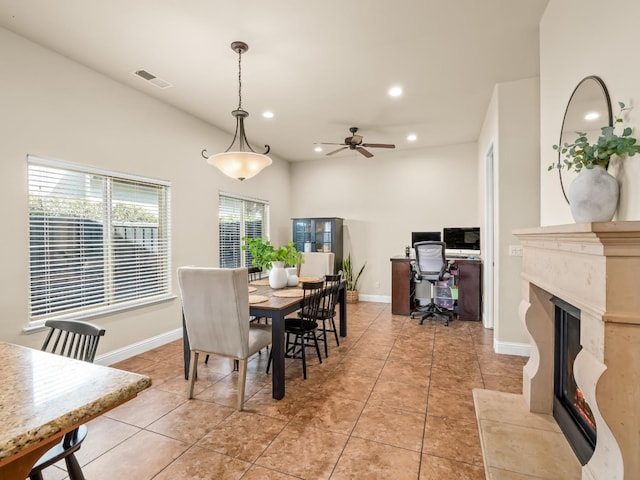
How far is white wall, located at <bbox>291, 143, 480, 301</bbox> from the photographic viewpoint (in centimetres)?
561

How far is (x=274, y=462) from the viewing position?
1.81 m

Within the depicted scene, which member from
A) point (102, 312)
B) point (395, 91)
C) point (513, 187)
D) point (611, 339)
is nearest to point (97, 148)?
point (102, 312)

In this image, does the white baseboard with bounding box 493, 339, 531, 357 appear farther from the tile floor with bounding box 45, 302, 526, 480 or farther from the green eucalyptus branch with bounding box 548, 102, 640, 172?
the green eucalyptus branch with bounding box 548, 102, 640, 172

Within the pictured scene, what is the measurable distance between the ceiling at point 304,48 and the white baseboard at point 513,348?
2788 mm

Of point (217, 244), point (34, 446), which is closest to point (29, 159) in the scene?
point (217, 244)

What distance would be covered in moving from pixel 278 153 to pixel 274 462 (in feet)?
17.6

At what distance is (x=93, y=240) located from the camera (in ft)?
10.3

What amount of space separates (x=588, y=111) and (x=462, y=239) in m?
3.81

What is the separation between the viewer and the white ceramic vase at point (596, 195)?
1.26m

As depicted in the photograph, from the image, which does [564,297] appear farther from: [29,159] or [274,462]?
[29,159]

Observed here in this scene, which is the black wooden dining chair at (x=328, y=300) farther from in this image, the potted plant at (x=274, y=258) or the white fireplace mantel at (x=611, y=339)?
the white fireplace mantel at (x=611, y=339)

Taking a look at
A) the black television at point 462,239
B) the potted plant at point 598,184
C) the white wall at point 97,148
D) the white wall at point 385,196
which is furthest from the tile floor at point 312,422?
the white wall at point 385,196

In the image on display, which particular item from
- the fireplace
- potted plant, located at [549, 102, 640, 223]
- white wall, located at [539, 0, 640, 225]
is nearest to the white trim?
potted plant, located at [549, 102, 640, 223]

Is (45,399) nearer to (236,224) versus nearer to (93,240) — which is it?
(93,240)
